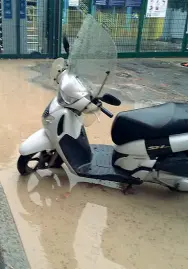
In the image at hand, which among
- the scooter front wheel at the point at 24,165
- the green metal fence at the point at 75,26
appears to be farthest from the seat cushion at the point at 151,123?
the green metal fence at the point at 75,26

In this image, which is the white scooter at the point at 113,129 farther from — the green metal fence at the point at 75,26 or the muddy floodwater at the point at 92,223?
the green metal fence at the point at 75,26

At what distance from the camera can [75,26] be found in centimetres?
851

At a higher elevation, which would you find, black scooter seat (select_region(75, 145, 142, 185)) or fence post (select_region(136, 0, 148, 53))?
fence post (select_region(136, 0, 148, 53))

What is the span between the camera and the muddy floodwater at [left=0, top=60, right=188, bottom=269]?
262cm

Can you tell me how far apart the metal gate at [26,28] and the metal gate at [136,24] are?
36 centimetres

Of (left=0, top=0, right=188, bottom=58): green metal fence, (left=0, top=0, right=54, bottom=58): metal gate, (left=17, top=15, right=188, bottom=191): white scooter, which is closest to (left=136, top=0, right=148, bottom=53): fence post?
(left=0, top=0, right=188, bottom=58): green metal fence

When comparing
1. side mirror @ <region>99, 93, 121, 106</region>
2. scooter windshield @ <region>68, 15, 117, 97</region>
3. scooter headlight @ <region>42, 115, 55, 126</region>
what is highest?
scooter windshield @ <region>68, 15, 117, 97</region>

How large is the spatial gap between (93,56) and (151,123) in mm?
728

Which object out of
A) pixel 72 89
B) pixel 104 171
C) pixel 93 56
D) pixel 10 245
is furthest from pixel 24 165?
pixel 93 56

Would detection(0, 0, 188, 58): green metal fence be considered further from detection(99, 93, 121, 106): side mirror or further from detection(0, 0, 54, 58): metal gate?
detection(99, 93, 121, 106): side mirror

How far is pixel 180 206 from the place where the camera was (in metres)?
3.31

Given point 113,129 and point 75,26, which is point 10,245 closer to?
point 113,129

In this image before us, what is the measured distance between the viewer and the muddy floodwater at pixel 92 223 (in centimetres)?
→ 262

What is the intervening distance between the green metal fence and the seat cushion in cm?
492
